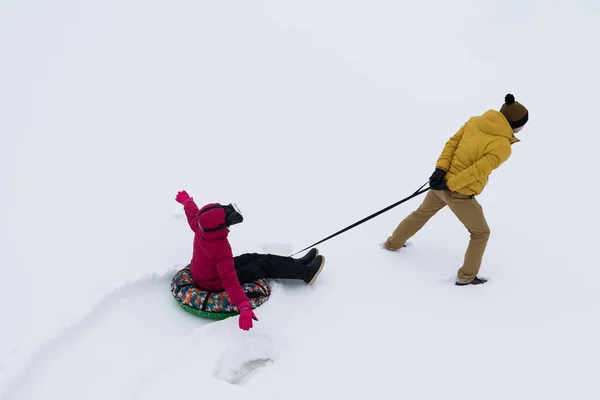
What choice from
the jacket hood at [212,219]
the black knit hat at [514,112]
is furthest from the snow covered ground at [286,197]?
the black knit hat at [514,112]

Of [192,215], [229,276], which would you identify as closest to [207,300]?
[229,276]

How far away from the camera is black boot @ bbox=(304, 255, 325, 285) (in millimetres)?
3932

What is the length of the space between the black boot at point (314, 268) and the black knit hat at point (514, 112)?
1.84 meters

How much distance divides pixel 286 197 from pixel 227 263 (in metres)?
1.98

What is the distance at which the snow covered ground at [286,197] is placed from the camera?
3217 mm

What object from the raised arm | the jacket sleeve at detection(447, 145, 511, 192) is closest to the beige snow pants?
the jacket sleeve at detection(447, 145, 511, 192)

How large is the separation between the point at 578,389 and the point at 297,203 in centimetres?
303

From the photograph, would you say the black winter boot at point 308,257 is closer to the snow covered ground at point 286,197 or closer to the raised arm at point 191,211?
the snow covered ground at point 286,197

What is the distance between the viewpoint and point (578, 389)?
A: 3.12m

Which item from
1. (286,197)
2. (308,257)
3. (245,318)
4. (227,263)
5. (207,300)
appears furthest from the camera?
(286,197)

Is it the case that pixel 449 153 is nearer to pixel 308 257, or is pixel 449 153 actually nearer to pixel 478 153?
pixel 478 153

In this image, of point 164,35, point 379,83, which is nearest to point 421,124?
point 379,83

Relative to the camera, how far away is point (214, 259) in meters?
3.45

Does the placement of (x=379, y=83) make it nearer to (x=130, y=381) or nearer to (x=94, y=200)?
(x=94, y=200)
